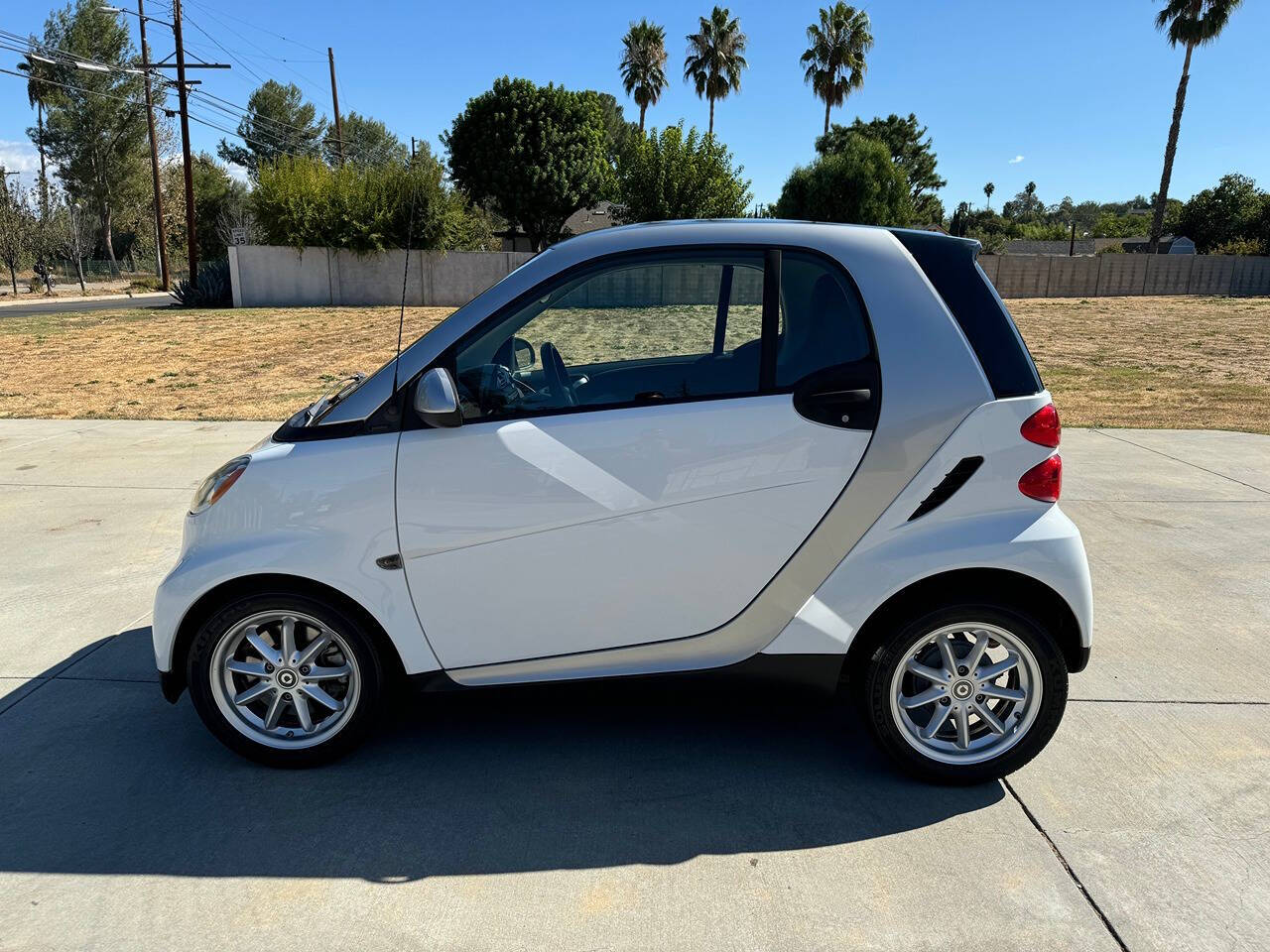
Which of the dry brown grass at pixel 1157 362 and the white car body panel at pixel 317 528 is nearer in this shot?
the white car body panel at pixel 317 528

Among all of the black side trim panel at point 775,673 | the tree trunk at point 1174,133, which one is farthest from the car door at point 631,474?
the tree trunk at point 1174,133

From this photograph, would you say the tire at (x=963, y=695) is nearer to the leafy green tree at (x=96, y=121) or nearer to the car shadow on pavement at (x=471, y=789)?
the car shadow on pavement at (x=471, y=789)

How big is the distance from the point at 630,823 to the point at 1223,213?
224 ft

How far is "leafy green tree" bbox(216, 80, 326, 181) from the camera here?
68.1m

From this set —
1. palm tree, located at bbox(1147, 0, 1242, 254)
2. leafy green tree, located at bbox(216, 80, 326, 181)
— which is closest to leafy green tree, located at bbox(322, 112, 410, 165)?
leafy green tree, located at bbox(216, 80, 326, 181)

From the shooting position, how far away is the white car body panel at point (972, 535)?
2898 mm

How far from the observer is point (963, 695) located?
10.1 ft

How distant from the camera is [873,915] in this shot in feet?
8.21

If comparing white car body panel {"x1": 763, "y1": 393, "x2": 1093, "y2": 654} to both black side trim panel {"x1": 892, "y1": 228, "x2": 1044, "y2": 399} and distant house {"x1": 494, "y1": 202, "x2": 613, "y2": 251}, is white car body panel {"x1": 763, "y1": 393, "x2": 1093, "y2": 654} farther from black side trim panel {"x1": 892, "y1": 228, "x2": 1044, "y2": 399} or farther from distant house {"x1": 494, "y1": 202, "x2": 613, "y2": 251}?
distant house {"x1": 494, "y1": 202, "x2": 613, "y2": 251}

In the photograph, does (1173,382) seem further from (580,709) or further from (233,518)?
(233,518)

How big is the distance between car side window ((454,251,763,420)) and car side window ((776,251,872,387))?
95mm

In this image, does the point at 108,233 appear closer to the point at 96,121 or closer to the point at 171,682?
the point at 96,121

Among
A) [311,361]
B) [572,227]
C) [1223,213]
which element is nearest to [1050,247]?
[1223,213]

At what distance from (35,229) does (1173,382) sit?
5232cm
